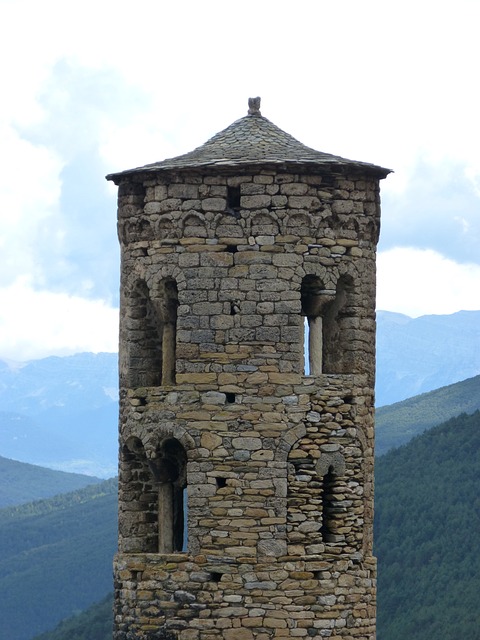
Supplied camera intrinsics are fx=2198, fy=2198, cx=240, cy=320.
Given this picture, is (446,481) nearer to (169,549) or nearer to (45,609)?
(45,609)

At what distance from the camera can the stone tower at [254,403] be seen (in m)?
29.2

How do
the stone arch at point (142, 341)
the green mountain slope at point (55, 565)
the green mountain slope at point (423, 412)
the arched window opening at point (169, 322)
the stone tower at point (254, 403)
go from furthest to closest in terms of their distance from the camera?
the green mountain slope at point (423, 412)
the green mountain slope at point (55, 565)
the stone arch at point (142, 341)
the arched window opening at point (169, 322)
the stone tower at point (254, 403)

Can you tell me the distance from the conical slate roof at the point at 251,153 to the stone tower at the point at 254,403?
0.04 metres

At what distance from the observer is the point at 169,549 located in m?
30.2

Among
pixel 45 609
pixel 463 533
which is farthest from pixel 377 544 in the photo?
pixel 45 609

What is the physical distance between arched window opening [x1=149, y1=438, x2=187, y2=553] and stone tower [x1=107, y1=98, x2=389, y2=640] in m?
0.04

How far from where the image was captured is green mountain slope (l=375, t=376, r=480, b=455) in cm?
13075

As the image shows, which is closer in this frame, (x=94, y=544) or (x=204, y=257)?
(x=204, y=257)

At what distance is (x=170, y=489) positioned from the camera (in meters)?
30.5

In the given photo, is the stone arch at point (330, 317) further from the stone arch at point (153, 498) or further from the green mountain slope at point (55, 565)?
the green mountain slope at point (55, 565)

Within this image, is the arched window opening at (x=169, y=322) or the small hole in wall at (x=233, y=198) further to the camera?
the arched window opening at (x=169, y=322)

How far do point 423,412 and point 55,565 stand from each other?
25810 millimetres

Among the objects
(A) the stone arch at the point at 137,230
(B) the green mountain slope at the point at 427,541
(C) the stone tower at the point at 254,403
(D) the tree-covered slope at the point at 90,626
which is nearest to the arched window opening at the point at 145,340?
(C) the stone tower at the point at 254,403

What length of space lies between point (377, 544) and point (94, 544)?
156ft
